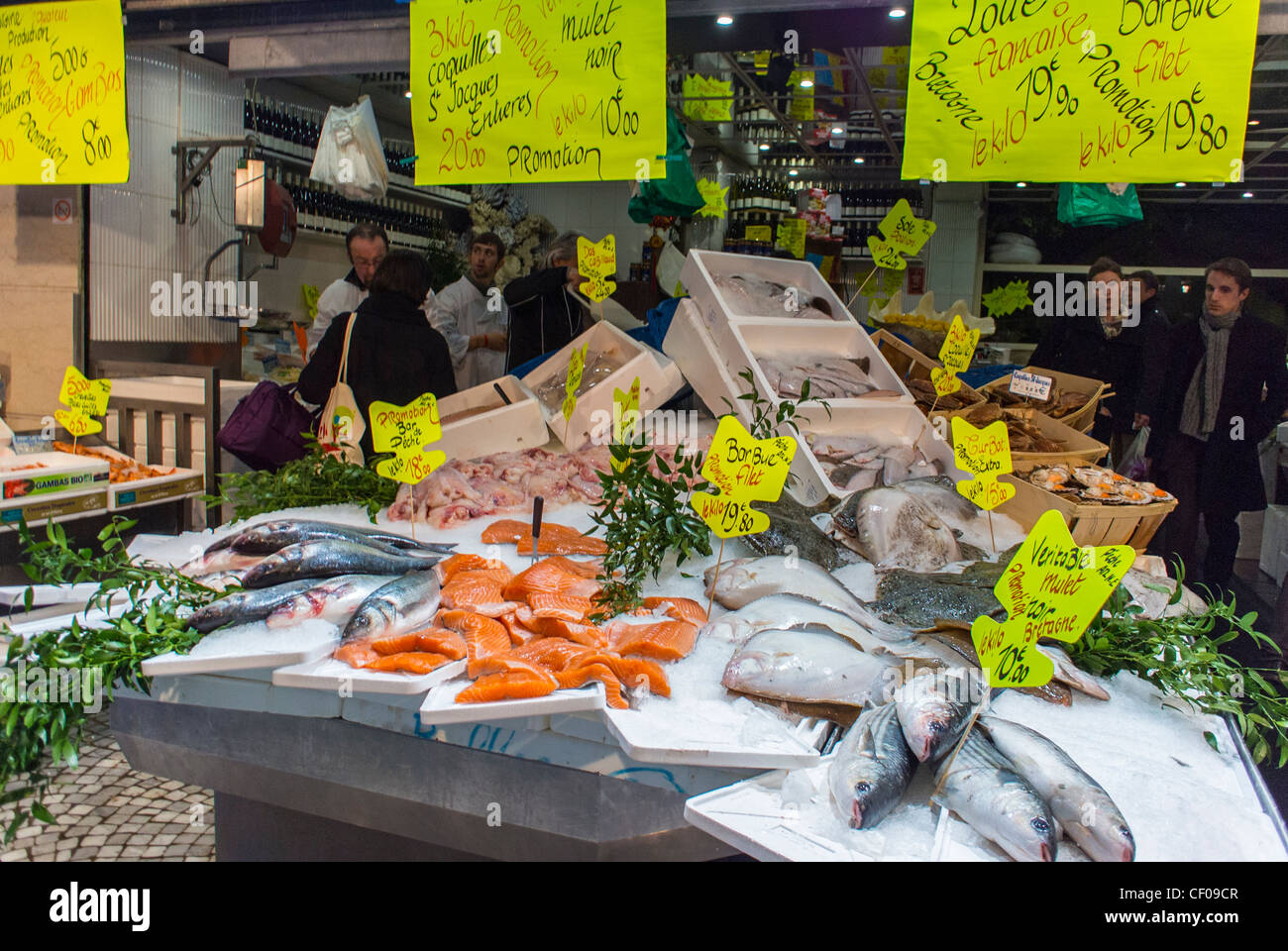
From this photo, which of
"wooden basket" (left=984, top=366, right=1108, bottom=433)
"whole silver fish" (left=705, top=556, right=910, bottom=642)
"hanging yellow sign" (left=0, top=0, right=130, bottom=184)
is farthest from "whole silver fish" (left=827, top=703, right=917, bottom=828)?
"hanging yellow sign" (left=0, top=0, right=130, bottom=184)

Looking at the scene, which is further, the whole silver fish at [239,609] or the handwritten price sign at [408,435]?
the handwritten price sign at [408,435]

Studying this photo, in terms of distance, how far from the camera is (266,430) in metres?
4.35

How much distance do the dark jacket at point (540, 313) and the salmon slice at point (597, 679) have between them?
3.94 metres

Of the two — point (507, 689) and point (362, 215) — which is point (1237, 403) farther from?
point (362, 215)

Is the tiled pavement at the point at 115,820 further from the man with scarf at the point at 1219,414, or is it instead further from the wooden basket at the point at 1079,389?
the man with scarf at the point at 1219,414

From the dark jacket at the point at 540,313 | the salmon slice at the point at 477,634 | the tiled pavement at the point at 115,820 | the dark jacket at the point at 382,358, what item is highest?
the dark jacket at the point at 540,313

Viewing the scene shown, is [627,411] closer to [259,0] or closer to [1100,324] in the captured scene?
[259,0]

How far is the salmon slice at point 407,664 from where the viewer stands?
1878 mm

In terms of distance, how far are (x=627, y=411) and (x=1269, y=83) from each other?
20.3 feet

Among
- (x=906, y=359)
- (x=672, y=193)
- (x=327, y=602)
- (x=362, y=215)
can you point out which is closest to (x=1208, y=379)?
(x=906, y=359)

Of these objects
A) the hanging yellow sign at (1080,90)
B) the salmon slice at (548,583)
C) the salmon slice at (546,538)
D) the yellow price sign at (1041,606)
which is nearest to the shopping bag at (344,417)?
the salmon slice at (546,538)

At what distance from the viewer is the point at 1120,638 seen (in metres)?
2.19

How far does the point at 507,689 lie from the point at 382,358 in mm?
2823
